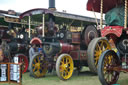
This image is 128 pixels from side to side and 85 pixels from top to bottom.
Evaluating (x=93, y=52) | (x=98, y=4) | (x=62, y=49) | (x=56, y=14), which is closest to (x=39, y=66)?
(x=62, y=49)

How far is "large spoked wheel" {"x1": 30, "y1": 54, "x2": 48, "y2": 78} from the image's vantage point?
6.18 m

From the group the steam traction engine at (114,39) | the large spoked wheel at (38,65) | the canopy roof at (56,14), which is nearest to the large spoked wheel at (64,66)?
the large spoked wheel at (38,65)

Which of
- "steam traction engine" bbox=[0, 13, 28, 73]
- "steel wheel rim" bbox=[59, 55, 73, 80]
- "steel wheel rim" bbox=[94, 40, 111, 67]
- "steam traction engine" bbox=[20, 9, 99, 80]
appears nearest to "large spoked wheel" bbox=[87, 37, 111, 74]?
"steel wheel rim" bbox=[94, 40, 111, 67]

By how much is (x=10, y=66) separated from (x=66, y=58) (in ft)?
6.26

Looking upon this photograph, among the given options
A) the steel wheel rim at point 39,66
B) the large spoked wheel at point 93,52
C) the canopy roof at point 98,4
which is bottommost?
the steel wheel rim at point 39,66

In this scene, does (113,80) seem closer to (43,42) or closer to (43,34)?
(43,42)

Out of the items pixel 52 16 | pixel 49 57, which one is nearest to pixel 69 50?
pixel 49 57

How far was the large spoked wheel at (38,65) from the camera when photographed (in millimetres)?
6178

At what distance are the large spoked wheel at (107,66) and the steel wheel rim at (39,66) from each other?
277cm

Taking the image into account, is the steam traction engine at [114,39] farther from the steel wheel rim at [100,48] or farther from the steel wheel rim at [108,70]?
the steel wheel rim at [100,48]

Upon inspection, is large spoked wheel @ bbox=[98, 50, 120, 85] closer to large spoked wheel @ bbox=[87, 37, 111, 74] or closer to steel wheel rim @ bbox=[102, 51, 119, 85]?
steel wheel rim @ bbox=[102, 51, 119, 85]

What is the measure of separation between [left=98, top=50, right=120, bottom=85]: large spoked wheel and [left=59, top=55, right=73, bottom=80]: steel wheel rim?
5.77 feet

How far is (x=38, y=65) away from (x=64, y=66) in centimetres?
109

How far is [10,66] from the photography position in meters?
4.69
